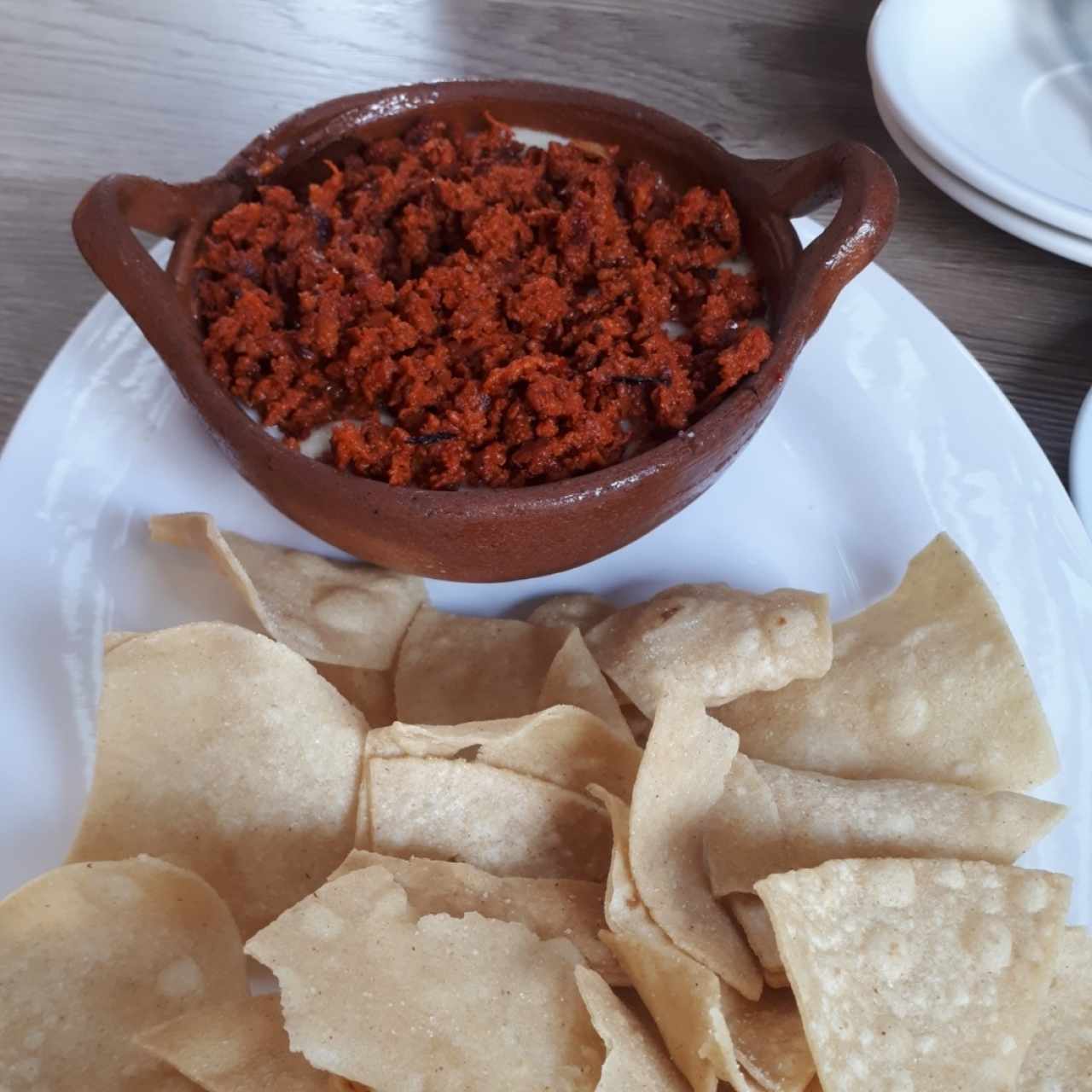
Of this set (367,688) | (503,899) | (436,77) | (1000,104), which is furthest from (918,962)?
(436,77)

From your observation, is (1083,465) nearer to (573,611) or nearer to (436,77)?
(573,611)

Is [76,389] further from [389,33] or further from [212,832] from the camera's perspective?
[389,33]

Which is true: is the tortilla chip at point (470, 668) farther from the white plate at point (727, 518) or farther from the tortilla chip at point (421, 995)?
the tortilla chip at point (421, 995)

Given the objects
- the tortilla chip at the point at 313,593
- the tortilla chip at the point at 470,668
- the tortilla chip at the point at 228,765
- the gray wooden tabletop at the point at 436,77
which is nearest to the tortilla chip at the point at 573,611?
the tortilla chip at the point at 470,668

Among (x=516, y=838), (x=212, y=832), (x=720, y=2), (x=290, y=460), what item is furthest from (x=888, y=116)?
(x=212, y=832)

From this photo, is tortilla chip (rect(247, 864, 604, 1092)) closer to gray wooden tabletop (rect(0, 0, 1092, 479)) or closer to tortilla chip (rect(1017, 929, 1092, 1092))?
tortilla chip (rect(1017, 929, 1092, 1092))
